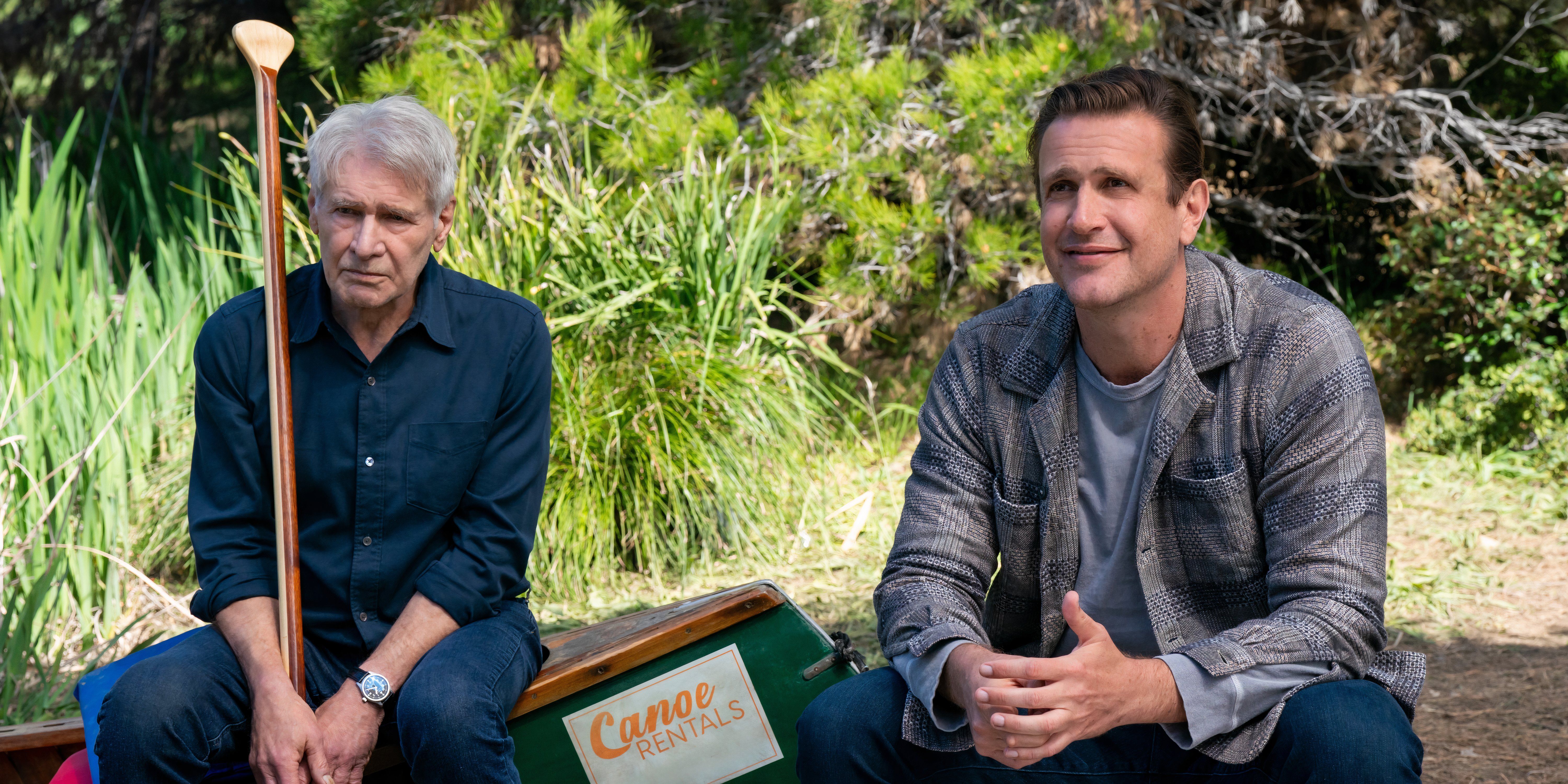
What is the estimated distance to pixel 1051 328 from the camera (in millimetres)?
1905

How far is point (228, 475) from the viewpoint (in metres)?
2.01

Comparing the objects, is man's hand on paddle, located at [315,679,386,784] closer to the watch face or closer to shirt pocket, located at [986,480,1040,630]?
the watch face

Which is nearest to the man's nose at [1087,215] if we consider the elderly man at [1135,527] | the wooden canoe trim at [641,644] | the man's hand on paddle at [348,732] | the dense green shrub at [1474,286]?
the elderly man at [1135,527]

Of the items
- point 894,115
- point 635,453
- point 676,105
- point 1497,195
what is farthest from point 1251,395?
point 1497,195

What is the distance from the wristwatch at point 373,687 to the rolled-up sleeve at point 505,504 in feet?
0.50

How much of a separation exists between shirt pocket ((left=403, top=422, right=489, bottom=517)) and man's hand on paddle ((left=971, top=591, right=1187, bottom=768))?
0.94 meters

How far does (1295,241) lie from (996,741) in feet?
18.6

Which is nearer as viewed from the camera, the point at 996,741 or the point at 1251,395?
the point at 996,741

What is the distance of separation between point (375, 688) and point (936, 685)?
0.84m

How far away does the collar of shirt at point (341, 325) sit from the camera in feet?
6.73

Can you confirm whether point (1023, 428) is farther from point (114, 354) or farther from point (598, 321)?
point (114, 354)

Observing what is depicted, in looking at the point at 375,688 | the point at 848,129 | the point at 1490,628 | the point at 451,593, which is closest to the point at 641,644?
the point at 451,593

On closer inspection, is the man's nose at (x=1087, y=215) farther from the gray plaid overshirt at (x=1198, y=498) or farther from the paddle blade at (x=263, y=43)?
the paddle blade at (x=263, y=43)

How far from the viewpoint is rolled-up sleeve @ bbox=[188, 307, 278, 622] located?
1.98 metres
